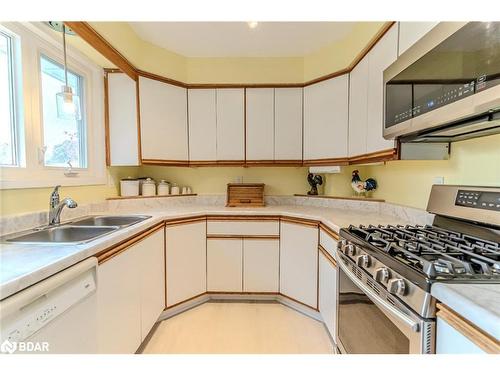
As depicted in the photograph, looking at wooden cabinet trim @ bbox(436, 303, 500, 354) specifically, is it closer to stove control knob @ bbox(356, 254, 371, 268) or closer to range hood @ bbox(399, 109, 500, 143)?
stove control knob @ bbox(356, 254, 371, 268)

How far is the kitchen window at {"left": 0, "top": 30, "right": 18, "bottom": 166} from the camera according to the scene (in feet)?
4.42

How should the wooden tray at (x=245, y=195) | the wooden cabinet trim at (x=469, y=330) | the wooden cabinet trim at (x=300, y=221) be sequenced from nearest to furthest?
1. the wooden cabinet trim at (x=469, y=330)
2. the wooden cabinet trim at (x=300, y=221)
3. the wooden tray at (x=245, y=195)

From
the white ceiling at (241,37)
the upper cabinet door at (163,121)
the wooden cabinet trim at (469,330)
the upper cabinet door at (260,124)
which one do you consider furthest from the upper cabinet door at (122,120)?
the wooden cabinet trim at (469,330)

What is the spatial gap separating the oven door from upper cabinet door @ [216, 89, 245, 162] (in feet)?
5.05

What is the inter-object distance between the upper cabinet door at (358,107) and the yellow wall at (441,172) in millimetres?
340

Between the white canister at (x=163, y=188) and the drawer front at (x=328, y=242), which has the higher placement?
the white canister at (x=163, y=188)

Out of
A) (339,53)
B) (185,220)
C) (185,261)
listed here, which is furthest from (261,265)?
(339,53)

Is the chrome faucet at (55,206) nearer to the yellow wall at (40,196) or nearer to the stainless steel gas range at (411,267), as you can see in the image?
the yellow wall at (40,196)

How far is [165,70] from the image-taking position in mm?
2535

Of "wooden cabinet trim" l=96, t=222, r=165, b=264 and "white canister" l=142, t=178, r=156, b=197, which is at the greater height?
"white canister" l=142, t=178, r=156, b=197

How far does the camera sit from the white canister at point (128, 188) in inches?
95.5

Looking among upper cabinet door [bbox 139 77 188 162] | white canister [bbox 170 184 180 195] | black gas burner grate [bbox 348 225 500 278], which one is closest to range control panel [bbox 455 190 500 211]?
black gas burner grate [bbox 348 225 500 278]

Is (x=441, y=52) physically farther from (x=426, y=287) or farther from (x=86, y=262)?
(x=86, y=262)
